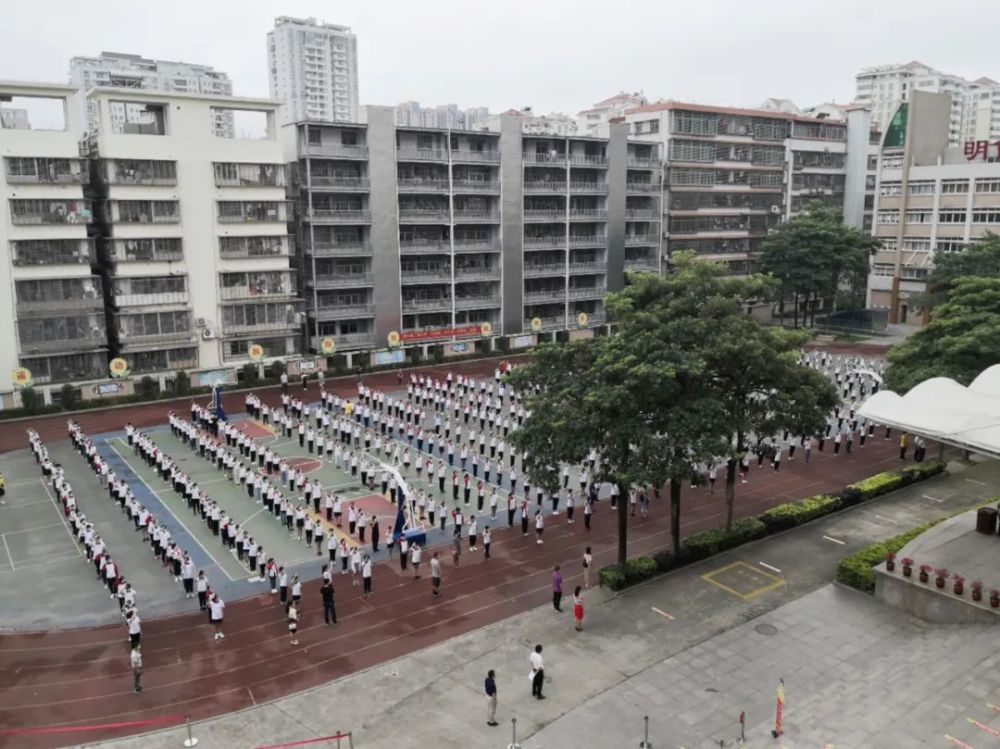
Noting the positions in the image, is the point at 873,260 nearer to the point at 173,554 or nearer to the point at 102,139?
the point at 102,139

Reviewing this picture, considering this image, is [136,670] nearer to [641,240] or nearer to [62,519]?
[62,519]

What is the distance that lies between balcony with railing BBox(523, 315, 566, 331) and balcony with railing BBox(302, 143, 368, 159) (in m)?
15.4

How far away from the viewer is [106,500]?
26.3 metres

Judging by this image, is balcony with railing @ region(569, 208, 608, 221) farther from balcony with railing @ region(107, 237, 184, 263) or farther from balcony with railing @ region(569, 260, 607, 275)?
balcony with railing @ region(107, 237, 184, 263)

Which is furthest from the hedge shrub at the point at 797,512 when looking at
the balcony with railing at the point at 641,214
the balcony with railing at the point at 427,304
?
the balcony with railing at the point at 641,214

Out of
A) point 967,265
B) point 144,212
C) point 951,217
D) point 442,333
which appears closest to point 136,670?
point 144,212

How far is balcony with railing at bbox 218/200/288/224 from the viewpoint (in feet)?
139

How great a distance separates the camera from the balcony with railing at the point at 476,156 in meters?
50.2

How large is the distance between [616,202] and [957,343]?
1327 inches

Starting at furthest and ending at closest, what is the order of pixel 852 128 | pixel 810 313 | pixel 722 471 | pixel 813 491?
pixel 852 128
pixel 810 313
pixel 722 471
pixel 813 491

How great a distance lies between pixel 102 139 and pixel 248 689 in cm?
3132

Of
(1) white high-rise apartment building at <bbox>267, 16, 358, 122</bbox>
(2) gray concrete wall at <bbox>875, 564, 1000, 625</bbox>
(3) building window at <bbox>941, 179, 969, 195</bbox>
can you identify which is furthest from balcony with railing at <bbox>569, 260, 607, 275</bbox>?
(1) white high-rise apartment building at <bbox>267, 16, 358, 122</bbox>

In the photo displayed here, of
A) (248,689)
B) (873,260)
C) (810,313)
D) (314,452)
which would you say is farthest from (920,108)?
(248,689)

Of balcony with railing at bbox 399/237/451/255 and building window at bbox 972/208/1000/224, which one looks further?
building window at bbox 972/208/1000/224
